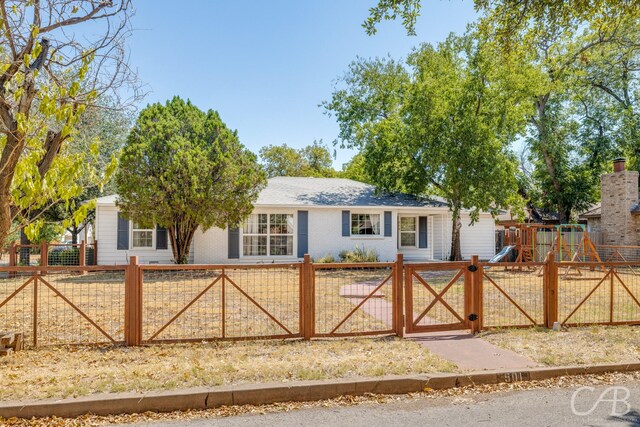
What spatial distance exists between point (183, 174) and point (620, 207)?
2041cm

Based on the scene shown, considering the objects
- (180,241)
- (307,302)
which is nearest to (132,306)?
(307,302)

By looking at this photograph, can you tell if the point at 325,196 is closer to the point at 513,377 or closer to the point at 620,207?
the point at 620,207

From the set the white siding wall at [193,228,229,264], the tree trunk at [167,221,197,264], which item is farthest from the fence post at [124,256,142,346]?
the white siding wall at [193,228,229,264]

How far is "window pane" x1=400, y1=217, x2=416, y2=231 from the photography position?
71.3ft

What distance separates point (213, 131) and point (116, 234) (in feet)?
19.0

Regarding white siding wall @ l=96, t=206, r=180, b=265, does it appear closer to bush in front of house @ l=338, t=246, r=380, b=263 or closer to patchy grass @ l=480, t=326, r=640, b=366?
bush in front of house @ l=338, t=246, r=380, b=263

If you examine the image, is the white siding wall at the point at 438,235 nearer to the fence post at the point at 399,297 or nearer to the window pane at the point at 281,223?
Result: the window pane at the point at 281,223

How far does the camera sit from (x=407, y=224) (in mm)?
21828

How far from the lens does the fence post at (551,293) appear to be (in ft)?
24.6

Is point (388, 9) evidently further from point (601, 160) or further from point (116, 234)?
point (601, 160)

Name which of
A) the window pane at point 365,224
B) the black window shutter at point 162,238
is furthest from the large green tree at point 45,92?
the window pane at point 365,224

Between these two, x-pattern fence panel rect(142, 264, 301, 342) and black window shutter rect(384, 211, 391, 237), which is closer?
x-pattern fence panel rect(142, 264, 301, 342)

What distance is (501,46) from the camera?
1052cm

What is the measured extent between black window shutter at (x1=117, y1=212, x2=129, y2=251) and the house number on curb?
51.4 ft
